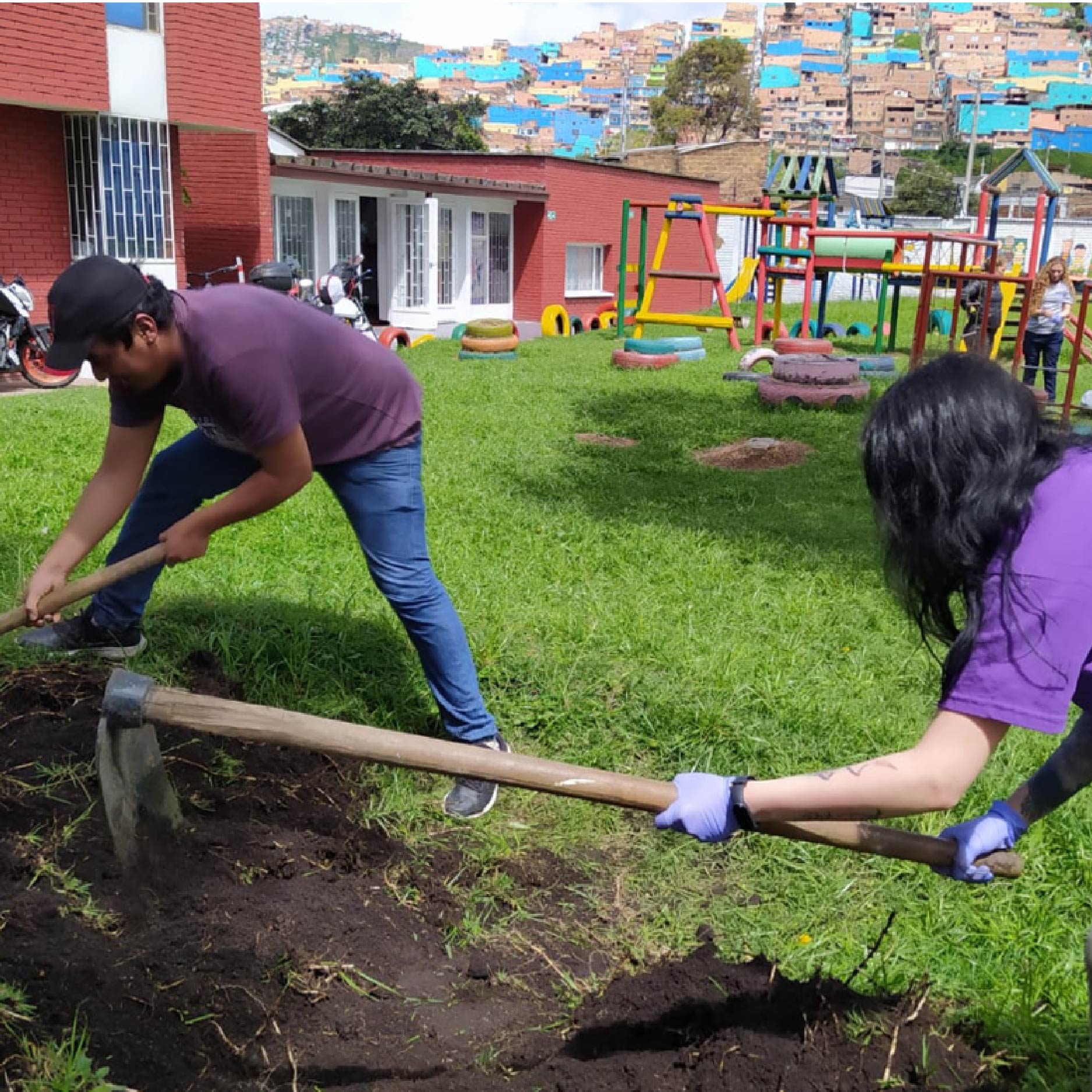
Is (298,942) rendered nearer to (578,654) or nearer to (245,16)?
(578,654)

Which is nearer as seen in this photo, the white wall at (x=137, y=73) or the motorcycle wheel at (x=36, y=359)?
the motorcycle wheel at (x=36, y=359)

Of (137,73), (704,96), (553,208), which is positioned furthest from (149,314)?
(704,96)

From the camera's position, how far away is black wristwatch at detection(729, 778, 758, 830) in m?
1.78

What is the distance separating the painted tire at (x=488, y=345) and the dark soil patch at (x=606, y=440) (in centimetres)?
560

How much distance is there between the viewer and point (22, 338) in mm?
11234

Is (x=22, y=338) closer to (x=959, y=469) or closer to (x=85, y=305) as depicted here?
(x=85, y=305)

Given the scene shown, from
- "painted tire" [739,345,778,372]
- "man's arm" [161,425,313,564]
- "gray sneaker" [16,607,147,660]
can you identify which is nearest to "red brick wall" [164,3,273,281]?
"painted tire" [739,345,778,372]

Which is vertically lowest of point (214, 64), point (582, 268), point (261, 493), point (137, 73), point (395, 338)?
point (395, 338)

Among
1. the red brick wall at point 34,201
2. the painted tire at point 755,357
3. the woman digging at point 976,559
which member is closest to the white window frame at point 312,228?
the red brick wall at point 34,201

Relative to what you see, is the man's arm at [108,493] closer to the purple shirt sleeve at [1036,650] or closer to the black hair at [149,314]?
the black hair at [149,314]

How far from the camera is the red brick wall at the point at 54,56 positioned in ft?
38.5

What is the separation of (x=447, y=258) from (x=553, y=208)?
113 inches

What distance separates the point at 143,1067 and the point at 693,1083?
103cm

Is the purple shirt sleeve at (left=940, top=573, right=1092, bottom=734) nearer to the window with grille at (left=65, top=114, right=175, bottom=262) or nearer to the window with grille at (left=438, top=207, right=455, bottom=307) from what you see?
the window with grille at (left=65, top=114, right=175, bottom=262)
